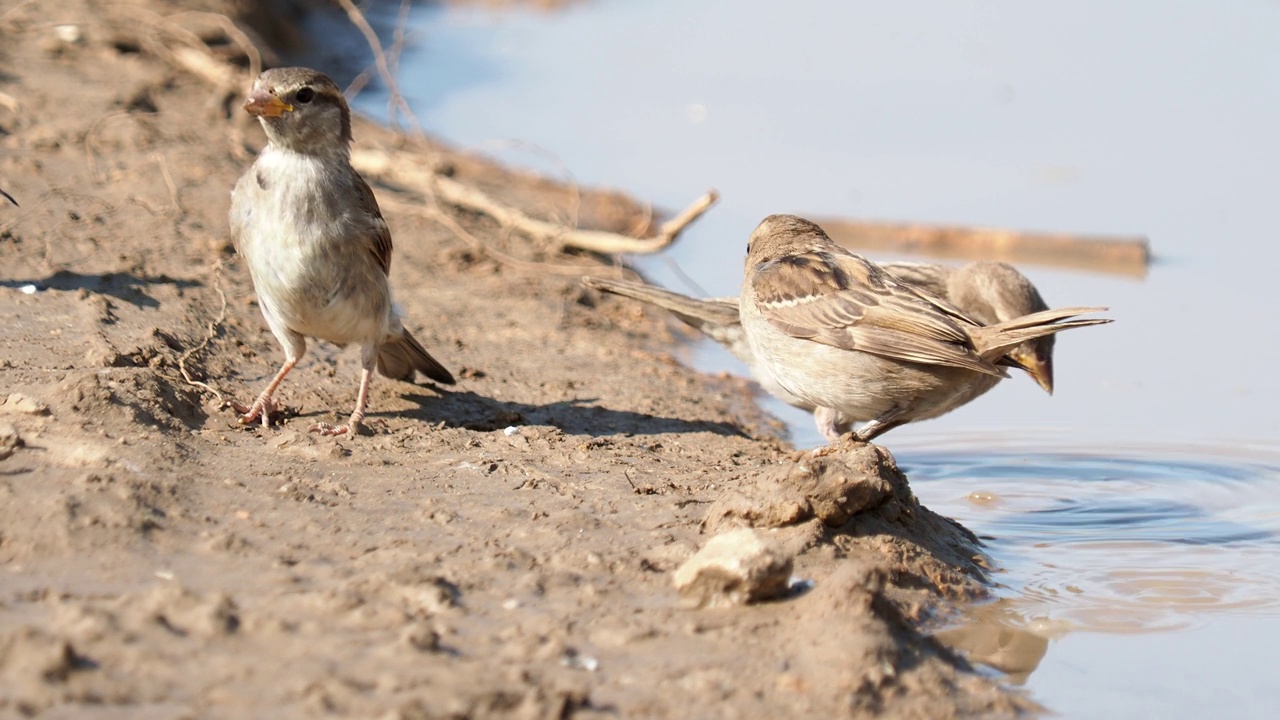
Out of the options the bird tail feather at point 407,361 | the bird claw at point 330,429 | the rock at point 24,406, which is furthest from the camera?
the bird tail feather at point 407,361

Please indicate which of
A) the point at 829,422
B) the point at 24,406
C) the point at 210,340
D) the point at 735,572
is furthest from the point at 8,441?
the point at 829,422

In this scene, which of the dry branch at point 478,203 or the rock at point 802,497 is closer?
the rock at point 802,497

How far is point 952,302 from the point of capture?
7.40 m

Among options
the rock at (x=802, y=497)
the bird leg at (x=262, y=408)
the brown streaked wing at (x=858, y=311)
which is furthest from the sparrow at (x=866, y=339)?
the bird leg at (x=262, y=408)

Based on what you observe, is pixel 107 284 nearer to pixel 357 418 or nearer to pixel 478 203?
pixel 357 418

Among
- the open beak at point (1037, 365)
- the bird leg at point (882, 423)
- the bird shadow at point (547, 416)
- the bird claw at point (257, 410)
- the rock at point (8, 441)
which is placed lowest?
the rock at point (8, 441)

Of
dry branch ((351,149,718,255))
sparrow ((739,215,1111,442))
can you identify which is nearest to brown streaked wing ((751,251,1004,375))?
sparrow ((739,215,1111,442))

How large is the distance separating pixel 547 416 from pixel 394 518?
1.85 meters

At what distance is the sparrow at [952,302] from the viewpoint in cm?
706

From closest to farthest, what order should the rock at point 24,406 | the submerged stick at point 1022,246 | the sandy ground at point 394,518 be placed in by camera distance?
the sandy ground at point 394,518 < the rock at point 24,406 < the submerged stick at point 1022,246

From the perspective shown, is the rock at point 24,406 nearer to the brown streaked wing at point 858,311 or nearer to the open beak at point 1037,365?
the brown streaked wing at point 858,311

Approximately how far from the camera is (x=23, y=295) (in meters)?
6.34

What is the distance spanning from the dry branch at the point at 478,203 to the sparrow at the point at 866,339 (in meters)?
2.62

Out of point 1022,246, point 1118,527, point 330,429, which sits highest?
point 1022,246
